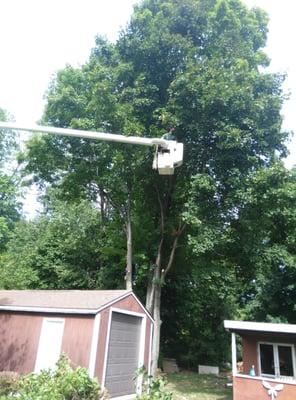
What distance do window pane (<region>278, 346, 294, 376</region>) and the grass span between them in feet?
7.17

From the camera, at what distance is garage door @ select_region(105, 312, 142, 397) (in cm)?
1100

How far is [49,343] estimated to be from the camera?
10695 mm

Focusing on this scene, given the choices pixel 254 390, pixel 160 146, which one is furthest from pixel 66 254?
pixel 160 146

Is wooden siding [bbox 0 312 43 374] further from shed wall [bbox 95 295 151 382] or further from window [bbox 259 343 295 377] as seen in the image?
window [bbox 259 343 295 377]

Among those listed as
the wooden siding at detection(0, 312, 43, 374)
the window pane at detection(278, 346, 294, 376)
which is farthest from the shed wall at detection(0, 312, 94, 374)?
the window pane at detection(278, 346, 294, 376)

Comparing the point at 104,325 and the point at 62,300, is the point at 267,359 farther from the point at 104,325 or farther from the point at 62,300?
the point at 62,300

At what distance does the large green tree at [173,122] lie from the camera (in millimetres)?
13859

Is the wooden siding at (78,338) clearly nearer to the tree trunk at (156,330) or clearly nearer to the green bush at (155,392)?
the tree trunk at (156,330)

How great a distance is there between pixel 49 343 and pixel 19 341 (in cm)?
126

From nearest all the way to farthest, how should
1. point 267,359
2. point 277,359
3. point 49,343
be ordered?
point 49,343, point 277,359, point 267,359

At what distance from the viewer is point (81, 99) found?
1536cm

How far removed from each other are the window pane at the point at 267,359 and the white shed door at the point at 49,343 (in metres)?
7.46

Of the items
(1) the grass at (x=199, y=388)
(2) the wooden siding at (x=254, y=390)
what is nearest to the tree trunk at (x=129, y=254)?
(1) the grass at (x=199, y=388)

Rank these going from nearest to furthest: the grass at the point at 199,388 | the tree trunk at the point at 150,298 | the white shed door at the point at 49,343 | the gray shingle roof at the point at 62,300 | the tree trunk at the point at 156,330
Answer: the white shed door at the point at 49,343 < the gray shingle roof at the point at 62,300 < the grass at the point at 199,388 < the tree trunk at the point at 156,330 < the tree trunk at the point at 150,298
